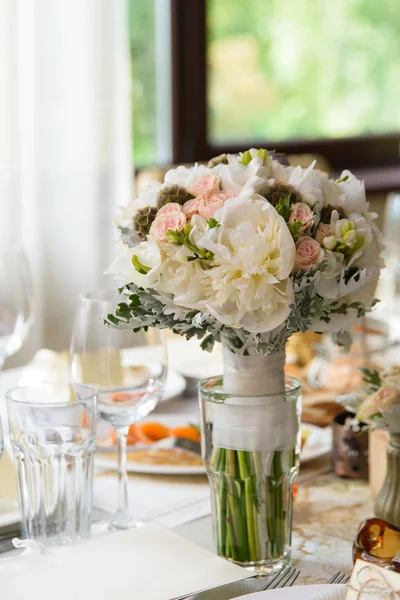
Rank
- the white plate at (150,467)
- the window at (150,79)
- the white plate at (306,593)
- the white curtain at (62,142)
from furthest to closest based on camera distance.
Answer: the window at (150,79), the white curtain at (62,142), the white plate at (150,467), the white plate at (306,593)

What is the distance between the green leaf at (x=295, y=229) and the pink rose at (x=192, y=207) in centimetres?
8

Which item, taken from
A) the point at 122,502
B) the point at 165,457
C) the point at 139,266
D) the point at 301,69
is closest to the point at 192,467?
the point at 165,457

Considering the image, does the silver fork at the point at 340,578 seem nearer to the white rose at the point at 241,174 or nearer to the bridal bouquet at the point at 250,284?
the bridal bouquet at the point at 250,284

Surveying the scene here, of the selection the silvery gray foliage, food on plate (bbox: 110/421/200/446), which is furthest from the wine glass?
food on plate (bbox: 110/421/200/446)

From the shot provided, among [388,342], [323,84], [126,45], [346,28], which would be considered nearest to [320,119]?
[323,84]

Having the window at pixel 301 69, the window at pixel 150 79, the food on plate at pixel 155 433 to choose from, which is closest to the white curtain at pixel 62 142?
the window at pixel 150 79

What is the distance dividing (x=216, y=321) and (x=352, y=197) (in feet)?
0.58

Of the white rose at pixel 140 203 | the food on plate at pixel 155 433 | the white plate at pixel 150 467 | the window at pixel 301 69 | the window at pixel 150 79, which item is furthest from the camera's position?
the window at pixel 301 69

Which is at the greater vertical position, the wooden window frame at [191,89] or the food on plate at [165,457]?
the wooden window frame at [191,89]

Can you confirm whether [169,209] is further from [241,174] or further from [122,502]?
[122,502]

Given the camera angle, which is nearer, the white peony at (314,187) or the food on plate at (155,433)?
the white peony at (314,187)

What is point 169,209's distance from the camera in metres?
0.81

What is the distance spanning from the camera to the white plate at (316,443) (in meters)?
1.14

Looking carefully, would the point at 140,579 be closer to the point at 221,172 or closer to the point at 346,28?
the point at 221,172
